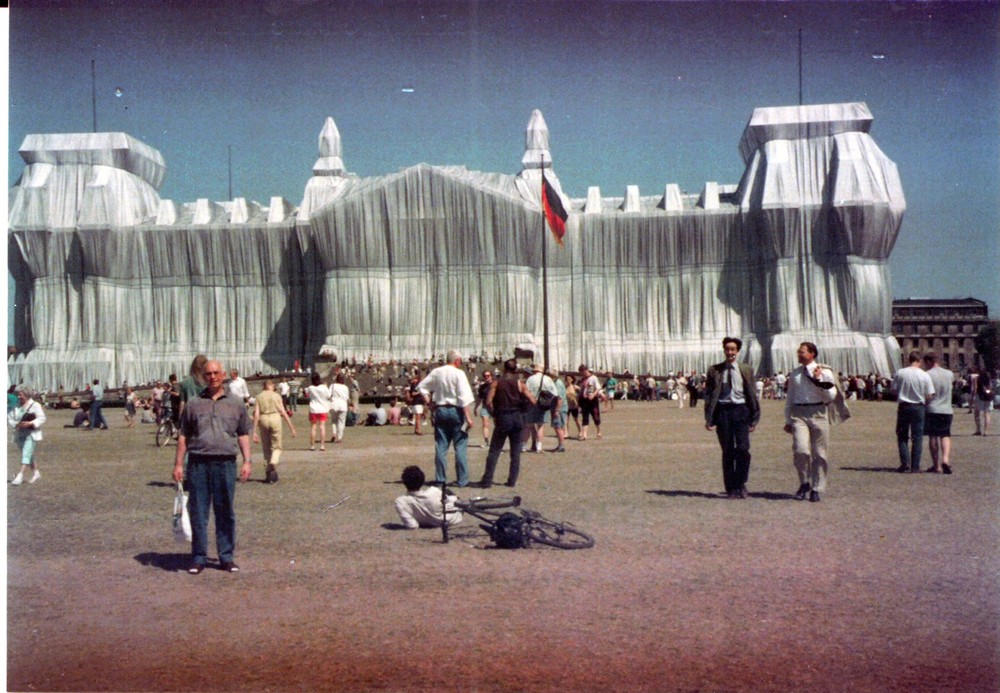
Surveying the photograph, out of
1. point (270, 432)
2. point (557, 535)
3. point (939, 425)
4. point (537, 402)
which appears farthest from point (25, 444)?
point (939, 425)

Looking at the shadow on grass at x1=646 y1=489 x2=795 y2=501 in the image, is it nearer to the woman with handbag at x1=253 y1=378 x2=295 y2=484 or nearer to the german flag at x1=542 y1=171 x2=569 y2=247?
the woman with handbag at x1=253 y1=378 x2=295 y2=484

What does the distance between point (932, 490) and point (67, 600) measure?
23.8 feet

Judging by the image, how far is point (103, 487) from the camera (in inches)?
440

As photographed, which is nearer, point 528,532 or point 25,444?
point 528,532

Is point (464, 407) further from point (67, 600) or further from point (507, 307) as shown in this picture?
point (507, 307)

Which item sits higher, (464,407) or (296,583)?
(464,407)

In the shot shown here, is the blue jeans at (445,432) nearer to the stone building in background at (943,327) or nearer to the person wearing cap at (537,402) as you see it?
the person wearing cap at (537,402)

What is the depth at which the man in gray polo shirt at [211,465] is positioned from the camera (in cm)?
Result: 717

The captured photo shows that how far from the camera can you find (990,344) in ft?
52.4

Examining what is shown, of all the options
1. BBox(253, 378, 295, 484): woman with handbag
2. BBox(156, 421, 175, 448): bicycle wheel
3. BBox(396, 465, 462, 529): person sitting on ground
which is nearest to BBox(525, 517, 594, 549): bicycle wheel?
BBox(396, 465, 462, 529): person sitting on ground

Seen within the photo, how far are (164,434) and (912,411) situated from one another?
36.3 ft

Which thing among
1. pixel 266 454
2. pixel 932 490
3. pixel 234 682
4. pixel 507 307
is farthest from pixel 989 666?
pixel 507 307

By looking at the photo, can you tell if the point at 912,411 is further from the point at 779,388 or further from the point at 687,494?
the point at 779,388

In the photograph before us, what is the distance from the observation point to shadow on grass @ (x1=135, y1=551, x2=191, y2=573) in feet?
23.9
